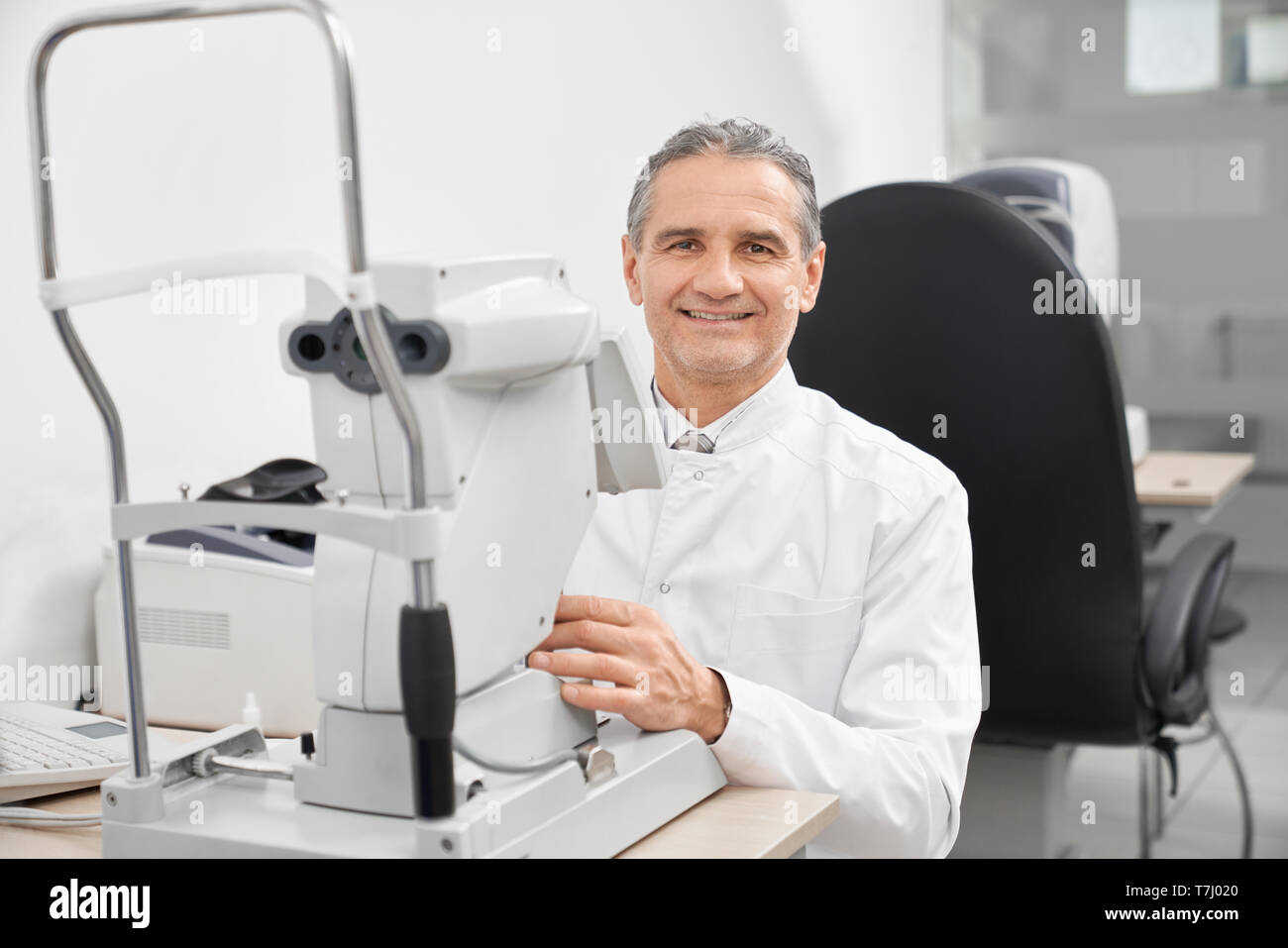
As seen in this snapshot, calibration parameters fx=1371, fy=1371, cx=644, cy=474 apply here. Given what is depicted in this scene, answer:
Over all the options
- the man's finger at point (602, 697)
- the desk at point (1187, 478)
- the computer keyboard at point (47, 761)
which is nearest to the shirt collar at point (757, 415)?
the man's finger at point (602, 697)

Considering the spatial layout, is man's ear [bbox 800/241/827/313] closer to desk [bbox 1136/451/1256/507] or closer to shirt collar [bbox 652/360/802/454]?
shirt collar [bbox 652/360/802/454]

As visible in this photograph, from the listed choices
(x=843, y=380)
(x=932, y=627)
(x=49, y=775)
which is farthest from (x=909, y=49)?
(x=49, y=775)

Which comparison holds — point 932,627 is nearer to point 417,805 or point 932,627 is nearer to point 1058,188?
point 417,805

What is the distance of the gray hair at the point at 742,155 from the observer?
59.5 inches

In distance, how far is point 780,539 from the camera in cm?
144

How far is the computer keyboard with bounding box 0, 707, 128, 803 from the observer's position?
119 centimetres

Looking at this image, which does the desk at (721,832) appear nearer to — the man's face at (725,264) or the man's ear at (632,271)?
the man's face at (725,264)

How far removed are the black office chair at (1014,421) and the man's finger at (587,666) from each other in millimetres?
933

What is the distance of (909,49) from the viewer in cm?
452

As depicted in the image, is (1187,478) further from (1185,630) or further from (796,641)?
(796,641)

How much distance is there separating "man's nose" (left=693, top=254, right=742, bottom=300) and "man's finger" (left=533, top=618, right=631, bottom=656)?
49 cm

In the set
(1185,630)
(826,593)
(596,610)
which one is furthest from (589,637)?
(1185,630)

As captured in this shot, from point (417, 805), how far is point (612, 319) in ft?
6.56
